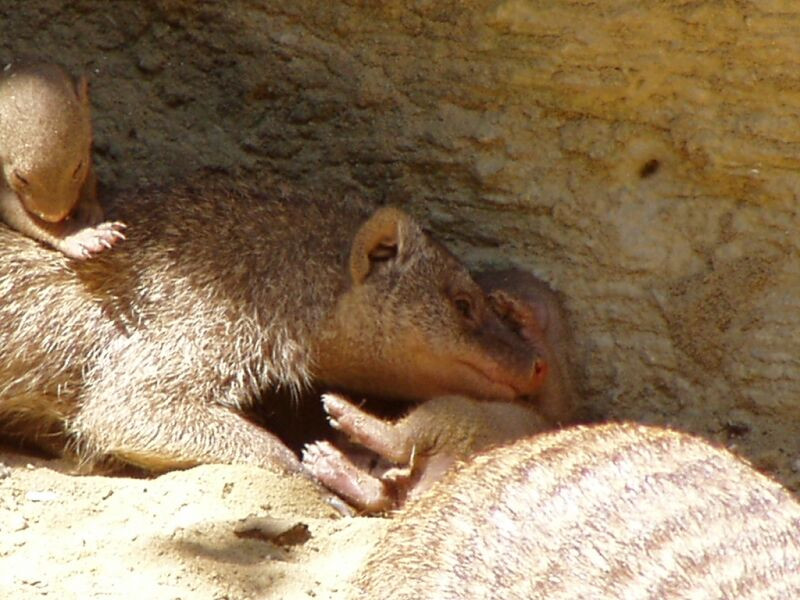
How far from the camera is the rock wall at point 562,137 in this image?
12.9ft

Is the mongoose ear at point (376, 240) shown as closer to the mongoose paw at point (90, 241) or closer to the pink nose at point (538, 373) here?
the pink nose at point (538, 373)

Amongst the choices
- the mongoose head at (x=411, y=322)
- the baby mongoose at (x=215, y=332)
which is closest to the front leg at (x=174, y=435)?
the baby mongoose at (x=215, y=332)

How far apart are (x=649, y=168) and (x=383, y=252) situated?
2.78 feet

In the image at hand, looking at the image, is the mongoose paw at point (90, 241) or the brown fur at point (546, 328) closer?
the mongoose paw at point (90, 241)

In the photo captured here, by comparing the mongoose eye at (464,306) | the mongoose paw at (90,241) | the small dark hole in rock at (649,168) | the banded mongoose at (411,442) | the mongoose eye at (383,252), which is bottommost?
the banded mongoose at (411,442)

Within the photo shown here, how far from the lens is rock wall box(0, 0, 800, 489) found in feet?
12.9

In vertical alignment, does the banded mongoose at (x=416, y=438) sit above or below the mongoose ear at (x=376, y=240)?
below

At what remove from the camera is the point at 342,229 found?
4.32 metres

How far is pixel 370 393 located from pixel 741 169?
132cm

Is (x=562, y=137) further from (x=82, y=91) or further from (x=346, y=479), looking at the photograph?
(x=82, y=91)

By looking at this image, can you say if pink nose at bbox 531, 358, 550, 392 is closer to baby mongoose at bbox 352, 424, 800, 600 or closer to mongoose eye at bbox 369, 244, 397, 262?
mongoose eye at bbox 369, 244, 397, 262

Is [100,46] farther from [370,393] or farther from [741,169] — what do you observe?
[741,169]

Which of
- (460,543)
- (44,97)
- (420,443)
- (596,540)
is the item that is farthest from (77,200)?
(596,540)

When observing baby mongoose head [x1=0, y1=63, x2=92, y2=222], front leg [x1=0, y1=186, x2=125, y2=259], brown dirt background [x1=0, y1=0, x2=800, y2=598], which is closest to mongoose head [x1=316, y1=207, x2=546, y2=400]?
brown dirt background [x1=0, y1=0, x2=800, y2=598]
